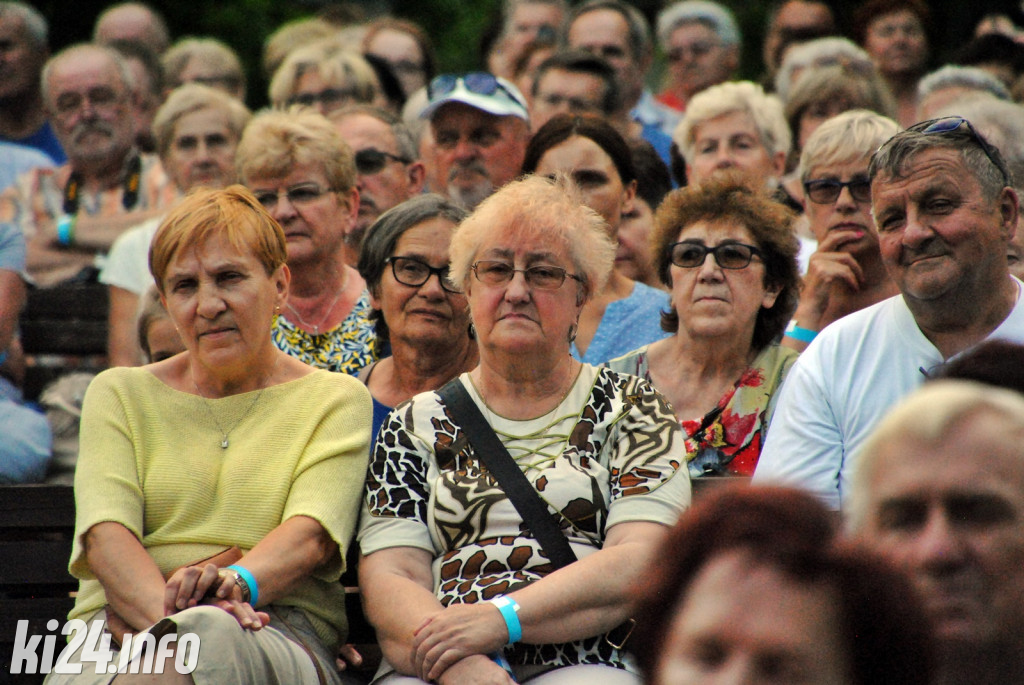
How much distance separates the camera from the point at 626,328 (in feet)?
17.0

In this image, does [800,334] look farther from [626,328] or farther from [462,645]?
[462,645]

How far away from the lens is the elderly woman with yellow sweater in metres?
3.49

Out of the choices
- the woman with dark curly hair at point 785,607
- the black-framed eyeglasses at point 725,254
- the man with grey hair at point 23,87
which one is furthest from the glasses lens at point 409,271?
the man with grey hair at point 23,87

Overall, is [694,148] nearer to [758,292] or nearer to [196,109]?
[758,292]

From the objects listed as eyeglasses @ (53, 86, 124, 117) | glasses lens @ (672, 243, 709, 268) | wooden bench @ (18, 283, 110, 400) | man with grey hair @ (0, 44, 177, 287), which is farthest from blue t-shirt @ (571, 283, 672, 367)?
eyeglasses @ (53, 86, 124, 117)

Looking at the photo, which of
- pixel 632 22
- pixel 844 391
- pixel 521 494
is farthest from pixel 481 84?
pixel 521 494

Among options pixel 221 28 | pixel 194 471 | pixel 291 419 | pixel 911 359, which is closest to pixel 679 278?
pixel 911 359

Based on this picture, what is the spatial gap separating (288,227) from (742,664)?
13.0ft

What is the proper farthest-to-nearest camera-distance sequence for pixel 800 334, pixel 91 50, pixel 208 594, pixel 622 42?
pixel 622 42
pixel 91 50
pixel 800 334
pixel 208 594

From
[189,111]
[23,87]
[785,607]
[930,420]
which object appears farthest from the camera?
[23,87]

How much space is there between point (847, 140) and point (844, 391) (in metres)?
1.65

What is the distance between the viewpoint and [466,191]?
20.0 ft

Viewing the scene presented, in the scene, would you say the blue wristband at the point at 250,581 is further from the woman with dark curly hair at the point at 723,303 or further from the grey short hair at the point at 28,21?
the grey short hair at the point at 28,21

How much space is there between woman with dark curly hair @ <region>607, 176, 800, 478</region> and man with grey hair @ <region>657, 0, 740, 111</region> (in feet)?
12.4
